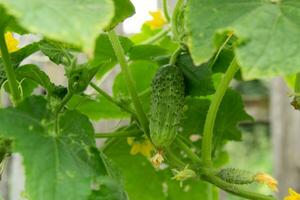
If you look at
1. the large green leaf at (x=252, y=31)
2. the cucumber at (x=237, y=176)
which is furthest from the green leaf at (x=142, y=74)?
the large green leaf at (x=252, y=31)

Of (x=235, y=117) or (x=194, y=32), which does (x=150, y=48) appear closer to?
(x=235, y=117)

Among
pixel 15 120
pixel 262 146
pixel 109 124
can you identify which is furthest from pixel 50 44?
pixel 262 146

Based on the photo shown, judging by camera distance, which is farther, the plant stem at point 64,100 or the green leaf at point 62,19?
the plant stem at point 64,100

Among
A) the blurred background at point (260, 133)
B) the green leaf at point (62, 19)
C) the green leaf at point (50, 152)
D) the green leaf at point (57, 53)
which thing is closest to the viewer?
the green leaf at point (62, 19)

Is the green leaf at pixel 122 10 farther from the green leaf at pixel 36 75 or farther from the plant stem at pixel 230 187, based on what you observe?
the plant stem at pixel 230 187

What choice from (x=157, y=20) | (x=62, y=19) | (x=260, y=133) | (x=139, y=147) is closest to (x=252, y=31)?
(x=62, y=19)

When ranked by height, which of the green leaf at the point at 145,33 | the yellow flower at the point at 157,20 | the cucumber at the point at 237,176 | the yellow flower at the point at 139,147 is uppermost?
the green leaf at the point at 145,33
